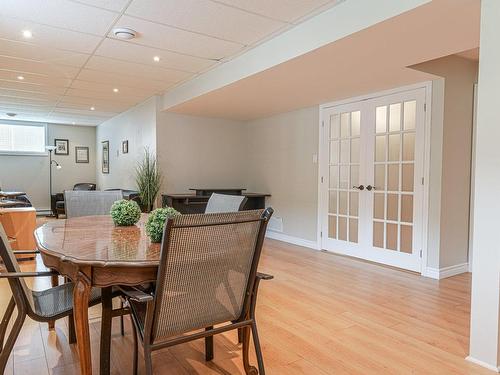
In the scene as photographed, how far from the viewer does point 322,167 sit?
16.8ft

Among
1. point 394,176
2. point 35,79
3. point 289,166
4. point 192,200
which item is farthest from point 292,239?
point 35,79

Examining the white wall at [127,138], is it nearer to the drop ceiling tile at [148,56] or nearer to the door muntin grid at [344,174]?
the drop ceiling tile at [148,56]

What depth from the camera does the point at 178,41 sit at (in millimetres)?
3375

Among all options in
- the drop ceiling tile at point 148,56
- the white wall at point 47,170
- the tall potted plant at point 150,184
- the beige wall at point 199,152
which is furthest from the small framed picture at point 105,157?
the drop ceiling tile at point 148,56

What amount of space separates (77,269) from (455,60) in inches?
161

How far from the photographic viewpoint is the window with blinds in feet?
28.6

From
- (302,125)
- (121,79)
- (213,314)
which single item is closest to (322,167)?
(302,125)

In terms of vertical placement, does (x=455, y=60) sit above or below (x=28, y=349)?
above

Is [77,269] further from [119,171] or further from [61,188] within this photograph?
[61,188]

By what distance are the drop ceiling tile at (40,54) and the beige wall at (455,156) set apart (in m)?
3.79

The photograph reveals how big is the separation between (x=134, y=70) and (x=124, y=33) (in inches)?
47.0

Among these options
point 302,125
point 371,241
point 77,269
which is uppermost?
point 302,125

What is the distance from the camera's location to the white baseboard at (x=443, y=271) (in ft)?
12.3

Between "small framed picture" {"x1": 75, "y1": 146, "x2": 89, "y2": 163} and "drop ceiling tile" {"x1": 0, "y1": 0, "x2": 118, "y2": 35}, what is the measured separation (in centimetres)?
713
